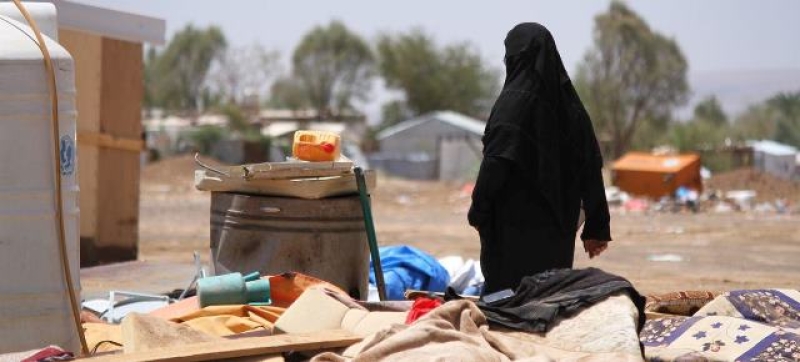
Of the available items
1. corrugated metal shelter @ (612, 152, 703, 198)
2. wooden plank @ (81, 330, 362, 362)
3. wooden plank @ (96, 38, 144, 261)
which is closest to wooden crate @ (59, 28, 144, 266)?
wooden plank @ (96, 38, 144, 261)

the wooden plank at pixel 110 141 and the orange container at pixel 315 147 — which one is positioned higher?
the orange container at pixel 315 147

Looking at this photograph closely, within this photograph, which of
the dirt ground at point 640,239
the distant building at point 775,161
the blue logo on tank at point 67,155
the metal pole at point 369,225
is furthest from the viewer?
the distant building at point 775,161

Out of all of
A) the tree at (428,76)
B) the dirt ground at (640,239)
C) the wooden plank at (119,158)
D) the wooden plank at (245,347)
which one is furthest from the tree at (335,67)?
the wooden plank at (245,347)

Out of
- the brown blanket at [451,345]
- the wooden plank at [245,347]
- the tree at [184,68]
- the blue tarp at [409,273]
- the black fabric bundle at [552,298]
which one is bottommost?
the blue tarp at [409,273]

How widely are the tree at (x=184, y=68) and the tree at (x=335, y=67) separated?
420 inches

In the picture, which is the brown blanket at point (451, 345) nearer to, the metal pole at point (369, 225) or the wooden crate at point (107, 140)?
the metal pole at point (369, 225)

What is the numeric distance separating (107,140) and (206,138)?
40844 millimetres

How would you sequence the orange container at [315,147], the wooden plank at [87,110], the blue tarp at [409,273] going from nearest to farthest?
the orange container at [315,147] → the blue tarp at [409,273] → the wooden plank at [87,110]

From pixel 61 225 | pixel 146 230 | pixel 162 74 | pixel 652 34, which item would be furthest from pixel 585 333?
pixel 162 74

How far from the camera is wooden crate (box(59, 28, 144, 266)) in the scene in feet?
37.2

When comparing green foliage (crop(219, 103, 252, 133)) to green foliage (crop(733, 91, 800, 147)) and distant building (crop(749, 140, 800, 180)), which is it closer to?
distant building (crop(749, 140, 800, 180))

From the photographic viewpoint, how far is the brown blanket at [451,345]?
4055 millimetres

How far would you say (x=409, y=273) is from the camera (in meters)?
7.39

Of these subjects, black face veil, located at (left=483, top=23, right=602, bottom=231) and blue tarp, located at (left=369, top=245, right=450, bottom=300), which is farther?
blue tarp, located at (left=369, top=245, right=450, bottom=300)
